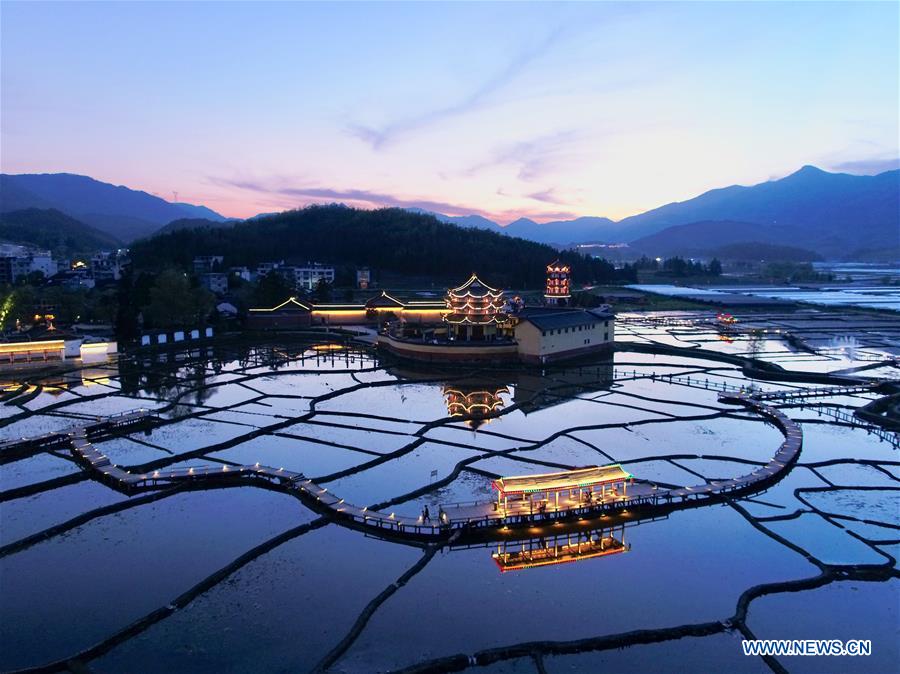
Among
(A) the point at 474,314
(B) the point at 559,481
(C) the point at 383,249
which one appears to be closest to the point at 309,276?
(C) the point at 383,249

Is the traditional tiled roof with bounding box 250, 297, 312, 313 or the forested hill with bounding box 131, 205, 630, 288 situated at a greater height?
the forested hill with bounding box 131, 205, 630, 288

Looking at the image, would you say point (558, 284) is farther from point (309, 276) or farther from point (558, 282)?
point (309, 276)

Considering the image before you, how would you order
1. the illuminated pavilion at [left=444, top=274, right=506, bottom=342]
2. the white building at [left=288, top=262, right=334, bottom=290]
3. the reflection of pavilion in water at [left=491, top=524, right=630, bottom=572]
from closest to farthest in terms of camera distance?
the reflection of pavilion in water at [left=491, top=524, right=630, bottom=572], the illuminated pavilion at [left=444, top=274, right=506, bottom=342], the white building at [left=288, top=262, right=334, bottom=290]

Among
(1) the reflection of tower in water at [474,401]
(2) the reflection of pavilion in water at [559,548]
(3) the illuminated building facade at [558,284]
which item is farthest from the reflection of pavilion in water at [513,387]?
(3) the illuminated building facade at [558,284]

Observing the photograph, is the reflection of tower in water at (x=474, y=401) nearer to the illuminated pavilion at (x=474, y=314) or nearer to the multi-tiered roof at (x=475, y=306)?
the illuminated pavilion at (x=474, y=314)

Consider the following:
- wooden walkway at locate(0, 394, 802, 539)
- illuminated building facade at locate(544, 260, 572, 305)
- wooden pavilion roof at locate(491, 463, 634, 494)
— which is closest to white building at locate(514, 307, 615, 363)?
illuminated building facade at locate(544, 260, 572, 305)

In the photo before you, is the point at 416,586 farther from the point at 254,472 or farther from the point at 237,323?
the point at 237,323

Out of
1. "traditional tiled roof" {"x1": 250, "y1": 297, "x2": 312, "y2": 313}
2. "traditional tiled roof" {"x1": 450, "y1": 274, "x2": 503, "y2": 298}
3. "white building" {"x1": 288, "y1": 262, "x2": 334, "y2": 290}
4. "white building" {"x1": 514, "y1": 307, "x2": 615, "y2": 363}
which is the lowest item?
"white building" {"x1": 514, "y1": 307, "x2": 615, "y2": 363}

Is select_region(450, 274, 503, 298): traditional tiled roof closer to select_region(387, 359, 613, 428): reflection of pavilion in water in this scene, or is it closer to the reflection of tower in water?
select_region(387, 359, 613, 428): reflection of pavilion in water
